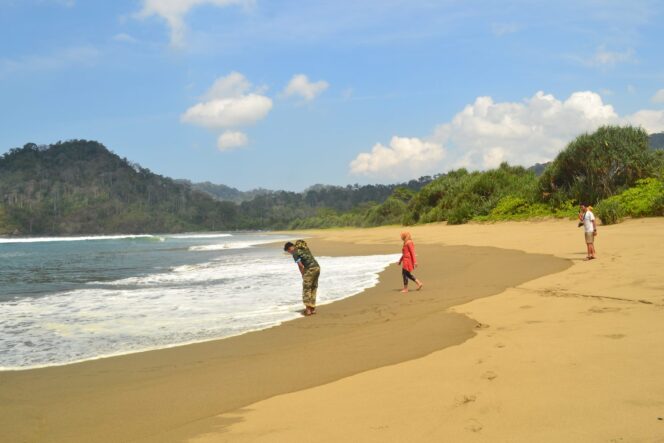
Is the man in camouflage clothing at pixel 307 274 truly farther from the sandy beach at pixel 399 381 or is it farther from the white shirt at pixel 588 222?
the white shirt at pixel 588 222

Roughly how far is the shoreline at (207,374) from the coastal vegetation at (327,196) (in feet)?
56.3

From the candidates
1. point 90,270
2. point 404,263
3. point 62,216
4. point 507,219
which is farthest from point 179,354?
point 62,216

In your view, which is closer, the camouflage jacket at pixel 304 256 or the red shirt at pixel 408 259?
the camouflage jacket at pixel 304 256

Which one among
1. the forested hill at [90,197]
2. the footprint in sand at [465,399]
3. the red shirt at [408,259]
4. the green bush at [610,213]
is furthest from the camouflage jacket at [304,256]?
the forested hill at [90,197]

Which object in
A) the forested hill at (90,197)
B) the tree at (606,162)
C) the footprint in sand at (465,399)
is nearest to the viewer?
the footprint in sand at (465,399)

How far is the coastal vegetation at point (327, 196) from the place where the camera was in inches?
1003

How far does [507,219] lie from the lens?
99.9 feet

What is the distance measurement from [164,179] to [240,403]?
552 feet

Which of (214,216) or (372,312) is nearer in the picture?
(372,312)

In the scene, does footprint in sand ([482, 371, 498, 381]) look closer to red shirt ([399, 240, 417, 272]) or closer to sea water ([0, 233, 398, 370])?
sea water ([0, 233, 398, 370])

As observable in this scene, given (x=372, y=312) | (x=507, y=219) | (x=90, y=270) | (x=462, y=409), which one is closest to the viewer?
(x=462, y=409)

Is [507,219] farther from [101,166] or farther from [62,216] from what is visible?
[101,166]

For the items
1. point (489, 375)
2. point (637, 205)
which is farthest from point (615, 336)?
point (637, 205)

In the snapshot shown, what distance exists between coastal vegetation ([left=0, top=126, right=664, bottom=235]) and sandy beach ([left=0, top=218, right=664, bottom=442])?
16.6 meters
